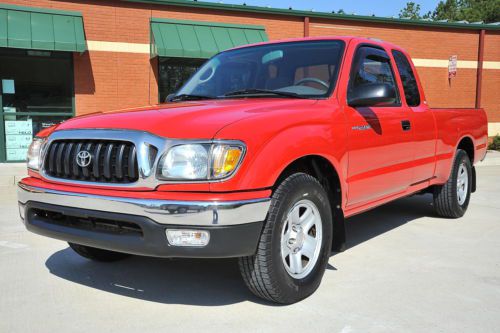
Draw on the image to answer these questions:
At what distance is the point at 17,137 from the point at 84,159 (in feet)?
33.6

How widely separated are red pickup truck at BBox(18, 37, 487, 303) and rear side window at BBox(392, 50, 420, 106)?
0.31 m

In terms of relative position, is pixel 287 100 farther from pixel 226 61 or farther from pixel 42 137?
pixel 42 137

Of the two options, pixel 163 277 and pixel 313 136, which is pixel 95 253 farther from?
pixel 313 136

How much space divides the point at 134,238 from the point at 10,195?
259 inches

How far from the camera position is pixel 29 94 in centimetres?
1218

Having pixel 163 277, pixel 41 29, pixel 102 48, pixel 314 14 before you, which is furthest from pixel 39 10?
pixel 163 277

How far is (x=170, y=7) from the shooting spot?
13156 millimetres

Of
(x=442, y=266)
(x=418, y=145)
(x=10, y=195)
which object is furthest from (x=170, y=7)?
(x=442, y=266)

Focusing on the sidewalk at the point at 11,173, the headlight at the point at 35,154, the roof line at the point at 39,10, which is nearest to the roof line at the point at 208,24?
the roof line at the point at 39,10

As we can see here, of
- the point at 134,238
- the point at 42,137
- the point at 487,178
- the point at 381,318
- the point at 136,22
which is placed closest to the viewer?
the point at 134,238

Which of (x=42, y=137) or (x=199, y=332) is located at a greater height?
(x=42, y=137)

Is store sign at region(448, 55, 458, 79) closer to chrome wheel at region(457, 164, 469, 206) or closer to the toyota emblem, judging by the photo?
chrome wheel at region(457, 164, 469, 206)

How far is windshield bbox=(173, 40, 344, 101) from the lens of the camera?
13.0 feet

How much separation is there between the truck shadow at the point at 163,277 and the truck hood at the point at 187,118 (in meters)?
1.30
